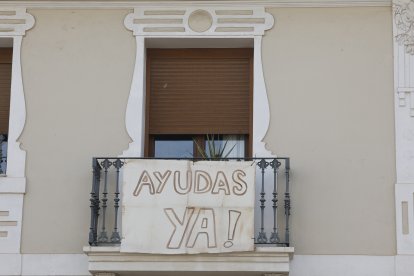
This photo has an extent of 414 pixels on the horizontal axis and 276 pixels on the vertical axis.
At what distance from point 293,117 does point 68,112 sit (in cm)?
247

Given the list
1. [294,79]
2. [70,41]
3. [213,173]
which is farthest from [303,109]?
[70,41]

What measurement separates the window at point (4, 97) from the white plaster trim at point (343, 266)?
3.42m

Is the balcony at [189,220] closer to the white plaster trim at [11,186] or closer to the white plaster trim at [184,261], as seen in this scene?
the white plaster trim at [184,261]

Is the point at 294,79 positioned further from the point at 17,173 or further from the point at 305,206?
the point at 17,173

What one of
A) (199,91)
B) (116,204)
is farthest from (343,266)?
(199,91)

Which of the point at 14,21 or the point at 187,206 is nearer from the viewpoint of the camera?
the point at 187,206

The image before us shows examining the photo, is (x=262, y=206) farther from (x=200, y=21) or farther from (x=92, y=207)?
(x=200, y=21)

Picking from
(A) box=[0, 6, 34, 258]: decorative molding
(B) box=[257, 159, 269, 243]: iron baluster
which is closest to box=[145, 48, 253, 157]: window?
(B) box=[257, 159, 269, 243]: iron baluster

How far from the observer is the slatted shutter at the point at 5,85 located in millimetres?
14258

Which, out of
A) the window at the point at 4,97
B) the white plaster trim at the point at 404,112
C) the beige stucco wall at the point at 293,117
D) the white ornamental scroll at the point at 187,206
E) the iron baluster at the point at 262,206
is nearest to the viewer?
the white ornamental scroll at the point at 187,206

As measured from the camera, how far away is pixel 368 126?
13836 mm

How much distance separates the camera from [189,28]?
1424 centimetres

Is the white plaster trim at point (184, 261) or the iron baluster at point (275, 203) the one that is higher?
the iron baluster at point (275, 203)

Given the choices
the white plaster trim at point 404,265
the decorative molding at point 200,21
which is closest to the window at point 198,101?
the decorative molding at point 200,21
